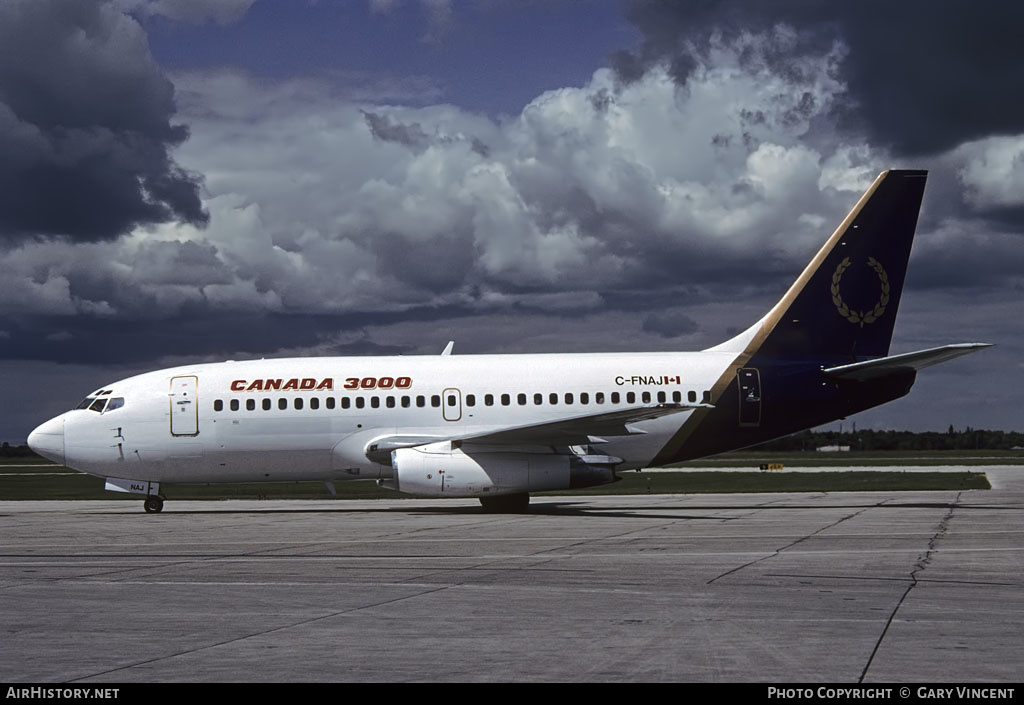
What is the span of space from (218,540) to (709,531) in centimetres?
920

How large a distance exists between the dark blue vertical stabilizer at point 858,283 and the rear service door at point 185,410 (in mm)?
15090

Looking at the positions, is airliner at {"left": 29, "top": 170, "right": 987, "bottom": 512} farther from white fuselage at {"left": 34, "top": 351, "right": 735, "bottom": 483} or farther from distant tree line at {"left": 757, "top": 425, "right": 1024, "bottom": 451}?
distant tree line at {"left": 757, "top": 425, "right": 1024, "bottom": 451}

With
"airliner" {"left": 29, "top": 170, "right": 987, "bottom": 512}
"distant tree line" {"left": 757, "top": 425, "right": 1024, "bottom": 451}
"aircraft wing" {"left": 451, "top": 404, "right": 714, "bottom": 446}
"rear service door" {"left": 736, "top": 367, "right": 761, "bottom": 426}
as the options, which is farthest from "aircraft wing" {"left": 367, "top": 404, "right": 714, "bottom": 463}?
"distant tree line" {"left": 757, "top": 425, "right": 1024, "bottom": 451}


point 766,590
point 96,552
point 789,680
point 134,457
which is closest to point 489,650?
point 789,680

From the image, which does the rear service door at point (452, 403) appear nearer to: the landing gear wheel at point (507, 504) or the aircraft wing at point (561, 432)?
the aircraft wing at point (561, 432)

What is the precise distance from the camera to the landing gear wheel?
1153 inches

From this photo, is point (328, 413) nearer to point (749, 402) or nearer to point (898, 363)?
point (749, 402)

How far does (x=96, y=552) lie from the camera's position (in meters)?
18.8

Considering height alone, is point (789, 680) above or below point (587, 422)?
below

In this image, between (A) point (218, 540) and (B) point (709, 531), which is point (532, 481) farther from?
(A) point (218, 540)

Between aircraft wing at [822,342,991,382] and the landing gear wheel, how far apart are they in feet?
28.3

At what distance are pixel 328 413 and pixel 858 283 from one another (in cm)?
1462

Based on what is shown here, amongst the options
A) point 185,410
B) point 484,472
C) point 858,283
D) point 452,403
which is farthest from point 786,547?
point 185,410

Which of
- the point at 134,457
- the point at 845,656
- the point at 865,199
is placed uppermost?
the point at 865,199
